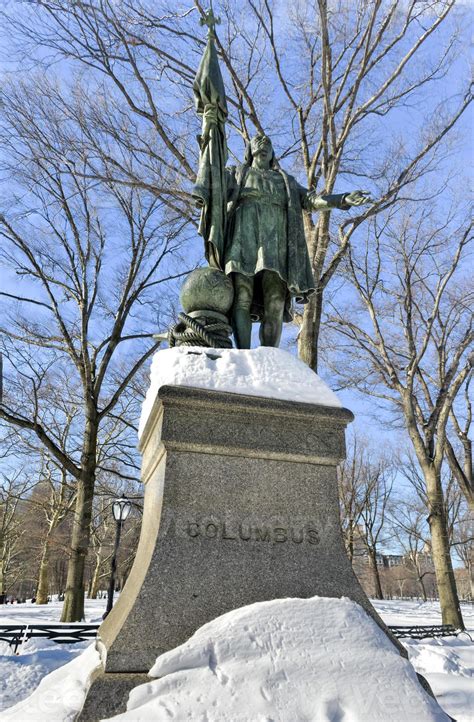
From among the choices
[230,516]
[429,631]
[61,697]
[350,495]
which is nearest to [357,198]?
[230,516]

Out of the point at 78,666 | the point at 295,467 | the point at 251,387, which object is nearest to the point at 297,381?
the point at 251,387

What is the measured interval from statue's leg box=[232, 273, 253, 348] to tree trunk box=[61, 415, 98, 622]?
9795 millimetres

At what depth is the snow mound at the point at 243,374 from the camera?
3.18m

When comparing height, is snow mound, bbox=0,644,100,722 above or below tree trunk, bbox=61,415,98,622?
below

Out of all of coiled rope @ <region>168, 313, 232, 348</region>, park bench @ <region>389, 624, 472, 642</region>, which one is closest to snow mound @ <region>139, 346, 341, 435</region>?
coiled rope @ <region>168, 313, 232, 348</region>

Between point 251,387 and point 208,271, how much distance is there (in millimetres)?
1282

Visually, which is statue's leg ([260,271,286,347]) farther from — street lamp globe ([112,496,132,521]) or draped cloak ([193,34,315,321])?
street lamp globe ([112,496,132,521])

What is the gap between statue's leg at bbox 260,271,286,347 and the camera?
4406mm

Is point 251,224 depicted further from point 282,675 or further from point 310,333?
point 310,333

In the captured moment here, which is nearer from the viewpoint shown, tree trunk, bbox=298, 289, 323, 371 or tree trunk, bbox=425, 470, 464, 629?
tree trunk, bbox=298, 289, 323, 371

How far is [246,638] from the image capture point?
93.0 inches

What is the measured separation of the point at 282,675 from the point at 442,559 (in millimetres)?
12250

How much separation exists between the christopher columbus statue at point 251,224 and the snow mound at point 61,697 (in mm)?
2446

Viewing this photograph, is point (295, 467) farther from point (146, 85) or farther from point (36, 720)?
point (146, 85)
